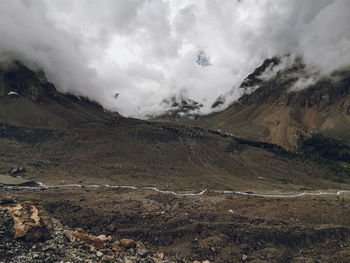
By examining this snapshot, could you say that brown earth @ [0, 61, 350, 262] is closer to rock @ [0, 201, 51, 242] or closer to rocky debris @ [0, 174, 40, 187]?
rocky debris @ [0, 174, 40, 187]

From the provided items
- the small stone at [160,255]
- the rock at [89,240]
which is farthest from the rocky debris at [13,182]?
the small stone at [160,255]

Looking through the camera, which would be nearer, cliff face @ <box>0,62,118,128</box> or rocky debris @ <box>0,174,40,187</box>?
rocky debris @ <box>0,174,40,187</box>

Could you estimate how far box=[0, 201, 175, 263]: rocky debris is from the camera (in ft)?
65.8

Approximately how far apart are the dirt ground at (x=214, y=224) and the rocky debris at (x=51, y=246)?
3373mm

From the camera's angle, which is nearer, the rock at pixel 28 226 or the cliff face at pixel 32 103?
the rock at pixel 28 226

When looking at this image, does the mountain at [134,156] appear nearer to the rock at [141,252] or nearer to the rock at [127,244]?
the rock at [127,244]

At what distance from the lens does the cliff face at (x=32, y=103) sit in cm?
12244

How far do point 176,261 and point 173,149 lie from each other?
76444 mm

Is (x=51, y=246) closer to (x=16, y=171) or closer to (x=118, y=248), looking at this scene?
(x=118, y=248)

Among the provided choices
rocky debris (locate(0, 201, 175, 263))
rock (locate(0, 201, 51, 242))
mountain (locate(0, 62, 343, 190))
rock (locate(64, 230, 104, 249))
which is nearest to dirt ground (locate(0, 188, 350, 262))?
rocky debris (locate(0, 201, 175, 263))

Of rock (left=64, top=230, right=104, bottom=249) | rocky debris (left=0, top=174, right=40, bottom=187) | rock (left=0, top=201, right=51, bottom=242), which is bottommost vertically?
rocky debris (left=0, top=174, right=40, bottom=187)

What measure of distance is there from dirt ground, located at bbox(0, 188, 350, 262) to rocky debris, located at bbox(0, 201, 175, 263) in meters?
3.37

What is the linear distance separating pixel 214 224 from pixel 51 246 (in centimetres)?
1950

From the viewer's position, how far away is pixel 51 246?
22.0 m
